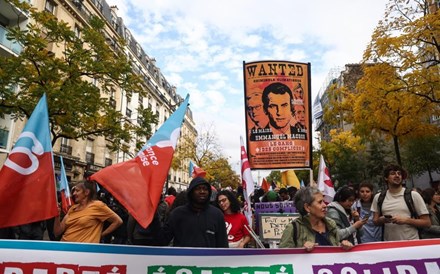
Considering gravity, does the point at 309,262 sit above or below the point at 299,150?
below

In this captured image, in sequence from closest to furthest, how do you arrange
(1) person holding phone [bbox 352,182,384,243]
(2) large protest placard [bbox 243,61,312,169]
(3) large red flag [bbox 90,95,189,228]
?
(3) large red flag [bbox 90,95,189,228]
(1) person holding phone [bbox 352,182,384,243]
(2) large protest placard [bbox 243,61,312,169]

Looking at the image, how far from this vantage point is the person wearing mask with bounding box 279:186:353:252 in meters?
3.01

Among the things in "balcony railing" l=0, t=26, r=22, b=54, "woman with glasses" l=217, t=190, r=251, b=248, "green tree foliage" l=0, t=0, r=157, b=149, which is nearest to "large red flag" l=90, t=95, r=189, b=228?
"woman with glasses" l=217, t=190, r=251, b=248

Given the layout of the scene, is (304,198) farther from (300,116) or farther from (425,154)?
(425,154)

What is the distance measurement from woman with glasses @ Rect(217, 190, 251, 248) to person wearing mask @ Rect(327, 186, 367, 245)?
131cm

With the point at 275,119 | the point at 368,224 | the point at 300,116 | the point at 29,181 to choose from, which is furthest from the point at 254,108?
the point at 29,181

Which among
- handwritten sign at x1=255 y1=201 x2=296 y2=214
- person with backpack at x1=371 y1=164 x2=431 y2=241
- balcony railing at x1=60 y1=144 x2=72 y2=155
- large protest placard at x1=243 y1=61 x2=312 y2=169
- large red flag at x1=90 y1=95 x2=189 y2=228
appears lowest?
handwritten sign at x1=255 y1=201 x2=296 y2=214

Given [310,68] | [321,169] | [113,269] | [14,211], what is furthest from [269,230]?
[14,211]

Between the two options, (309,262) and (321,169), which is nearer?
(309,262)

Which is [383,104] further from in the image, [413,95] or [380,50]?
[380,50]

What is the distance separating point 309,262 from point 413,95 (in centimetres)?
1230

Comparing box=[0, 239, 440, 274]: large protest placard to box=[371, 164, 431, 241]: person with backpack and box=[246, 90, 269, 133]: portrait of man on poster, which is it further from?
box=[246, 90, 269, 133]: portrait of man on poster

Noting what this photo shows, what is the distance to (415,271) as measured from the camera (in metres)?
2.87

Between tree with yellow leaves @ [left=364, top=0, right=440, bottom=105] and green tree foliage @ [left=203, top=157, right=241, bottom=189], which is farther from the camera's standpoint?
green tree foliage @ [left=203, top=157, right=241, bottom=189]
